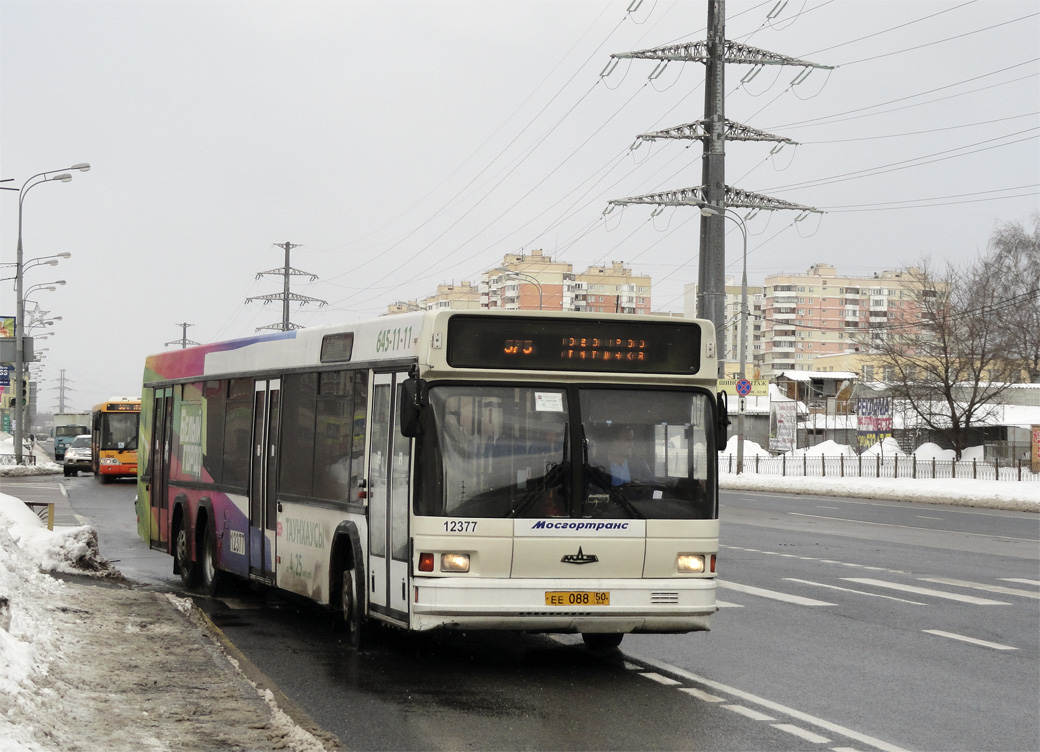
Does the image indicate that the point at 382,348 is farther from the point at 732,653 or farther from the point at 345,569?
the point at 732,653

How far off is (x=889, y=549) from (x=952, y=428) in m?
41.3

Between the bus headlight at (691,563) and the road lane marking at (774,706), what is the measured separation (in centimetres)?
79

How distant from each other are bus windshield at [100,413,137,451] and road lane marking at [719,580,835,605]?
119ft

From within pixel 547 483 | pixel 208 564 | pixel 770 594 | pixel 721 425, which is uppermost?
pixel 721 425

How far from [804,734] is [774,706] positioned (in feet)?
2.84

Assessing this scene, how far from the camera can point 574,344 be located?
9.92 metres

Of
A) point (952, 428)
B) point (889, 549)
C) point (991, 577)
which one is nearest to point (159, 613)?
point (991, 577)

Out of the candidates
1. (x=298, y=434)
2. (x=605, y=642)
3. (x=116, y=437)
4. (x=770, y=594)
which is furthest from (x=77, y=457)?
(x=605, y=642)

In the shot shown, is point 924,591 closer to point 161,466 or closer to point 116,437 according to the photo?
point 161,466

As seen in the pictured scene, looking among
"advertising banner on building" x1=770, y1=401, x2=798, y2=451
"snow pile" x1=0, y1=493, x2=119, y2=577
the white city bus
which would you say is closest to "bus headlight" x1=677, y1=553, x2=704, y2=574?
the white city bus

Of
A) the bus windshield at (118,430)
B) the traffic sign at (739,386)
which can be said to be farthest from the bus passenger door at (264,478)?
the bus windshield at (118,430)

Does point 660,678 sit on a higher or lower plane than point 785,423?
lower

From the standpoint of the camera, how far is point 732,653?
36.0 feet

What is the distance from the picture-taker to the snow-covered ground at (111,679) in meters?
6.71
